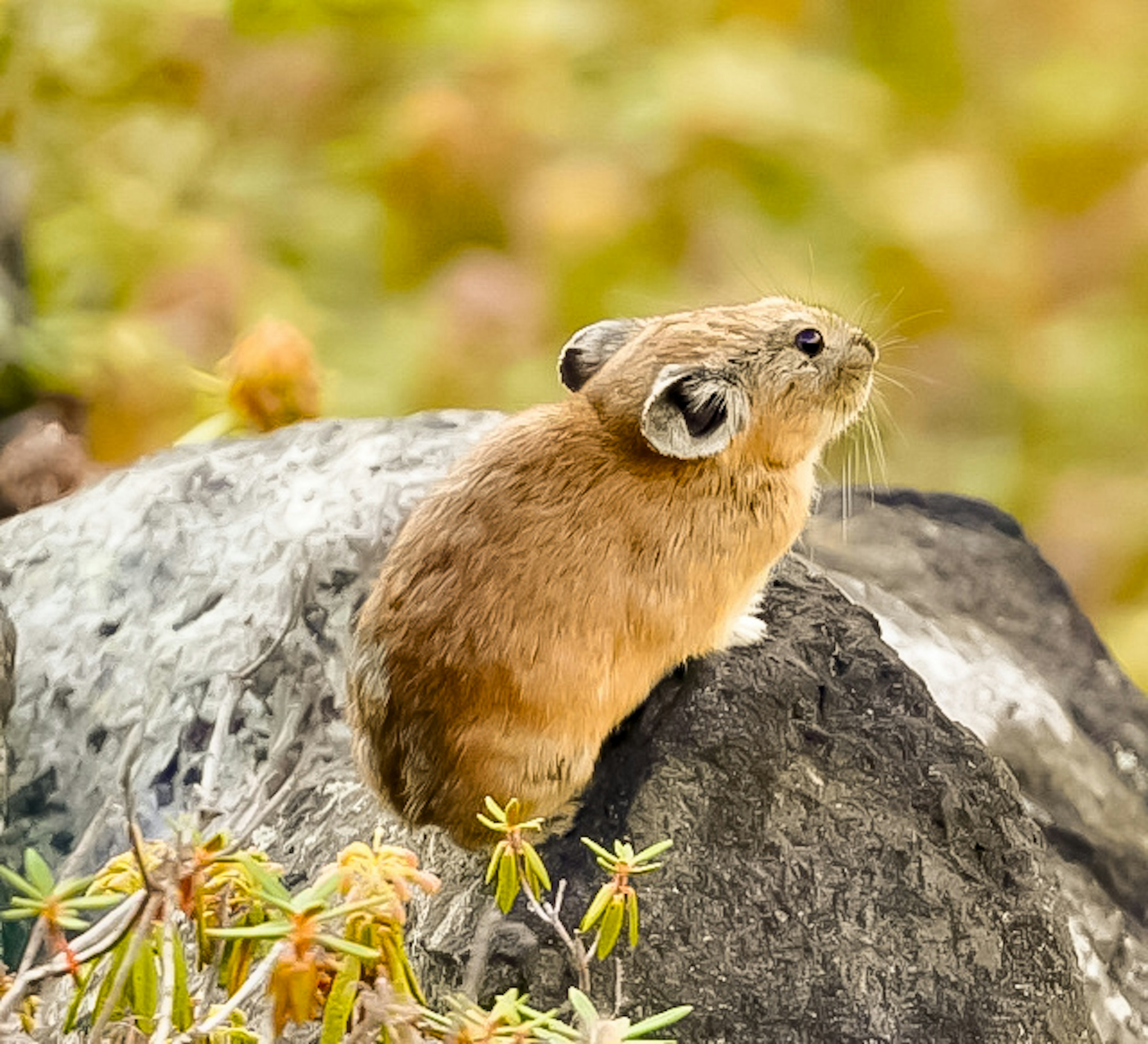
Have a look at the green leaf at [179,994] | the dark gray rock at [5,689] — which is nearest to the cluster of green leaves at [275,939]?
the green leaf at [179,994]

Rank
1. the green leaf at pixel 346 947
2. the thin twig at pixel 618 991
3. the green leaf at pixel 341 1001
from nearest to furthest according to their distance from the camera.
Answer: the green leaf at pixel 346 947, the green leaf at pixel 341 1001, the thin twig at pixel 618 991

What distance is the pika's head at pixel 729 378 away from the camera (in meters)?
1.61

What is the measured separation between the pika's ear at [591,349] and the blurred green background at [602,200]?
1089 millimetres

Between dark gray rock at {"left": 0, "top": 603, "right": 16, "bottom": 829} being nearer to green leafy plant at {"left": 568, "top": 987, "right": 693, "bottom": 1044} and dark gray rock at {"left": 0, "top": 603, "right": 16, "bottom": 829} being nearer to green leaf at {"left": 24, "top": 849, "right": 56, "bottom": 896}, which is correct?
green leaf at {"left": 24, "top": 849, "right": 56, "bottom": 896}

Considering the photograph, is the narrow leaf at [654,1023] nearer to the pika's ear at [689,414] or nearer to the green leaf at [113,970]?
the green leaf at [113,970]

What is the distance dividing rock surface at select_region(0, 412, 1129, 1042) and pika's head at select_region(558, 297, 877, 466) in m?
0.24

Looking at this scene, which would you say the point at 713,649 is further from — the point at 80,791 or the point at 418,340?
the point at 418,340

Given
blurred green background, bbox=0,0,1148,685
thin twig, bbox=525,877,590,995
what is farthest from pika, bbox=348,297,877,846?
blurred green background, bbox=0,0,1148,685

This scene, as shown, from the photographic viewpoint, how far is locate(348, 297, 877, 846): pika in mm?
1561

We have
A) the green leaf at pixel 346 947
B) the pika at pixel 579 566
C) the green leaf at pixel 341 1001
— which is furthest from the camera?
the pika at pixel 579 566

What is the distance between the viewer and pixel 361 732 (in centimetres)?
168

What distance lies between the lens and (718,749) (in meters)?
1.64

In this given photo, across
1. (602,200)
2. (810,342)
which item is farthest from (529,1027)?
(602,200)

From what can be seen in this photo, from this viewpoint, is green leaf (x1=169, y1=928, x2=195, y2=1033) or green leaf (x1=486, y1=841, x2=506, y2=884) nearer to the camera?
green leaf (x1=169, y1=928, x2=195, y2=1033)
